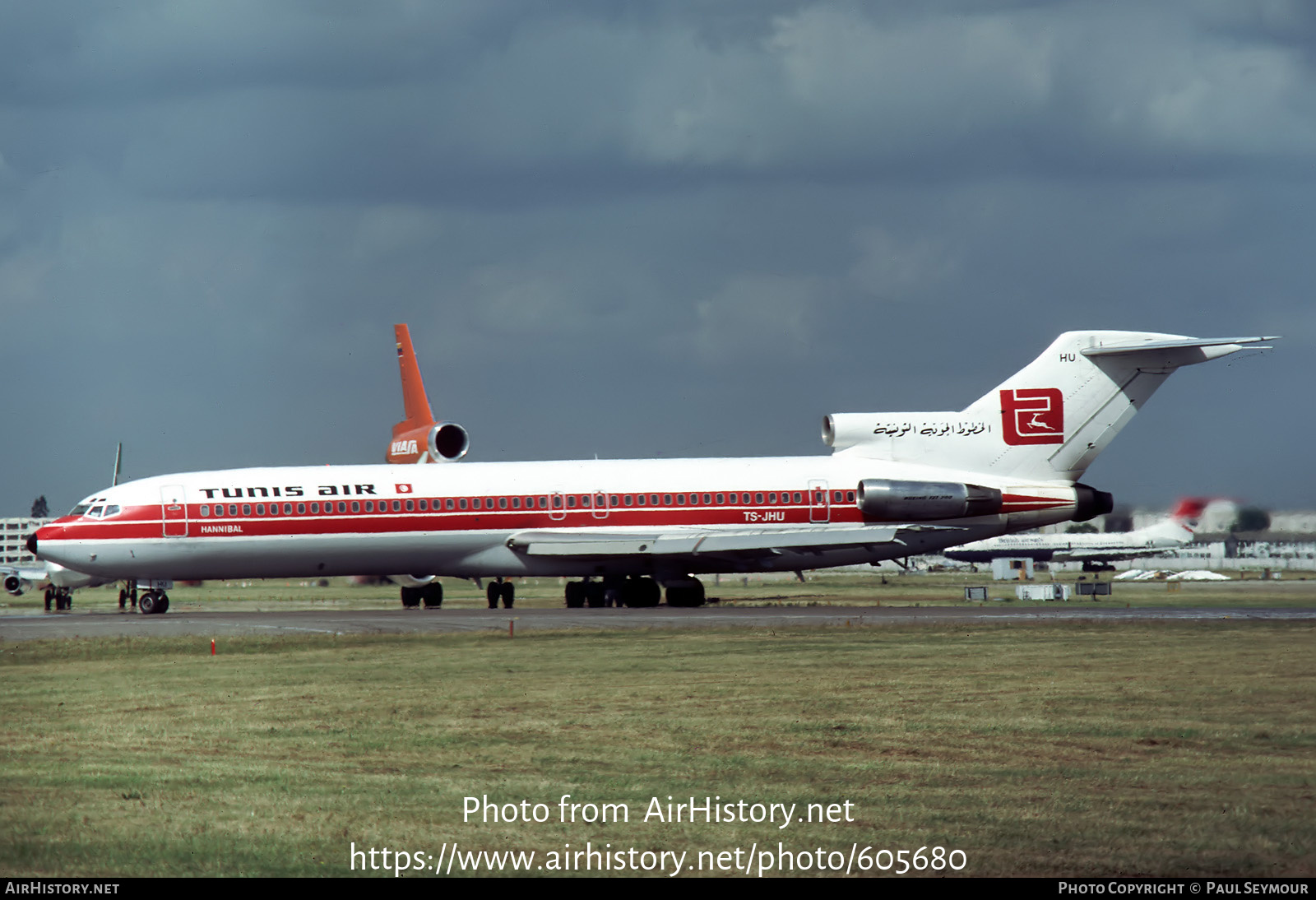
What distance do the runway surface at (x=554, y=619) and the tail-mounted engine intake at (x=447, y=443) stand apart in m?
13.4

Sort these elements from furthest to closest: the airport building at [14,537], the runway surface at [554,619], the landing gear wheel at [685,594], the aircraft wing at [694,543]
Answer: the airport building at [14,537], the landing gear wheel at [685,594], the aircraft wing at [694,543], the runway surface at [554,619]

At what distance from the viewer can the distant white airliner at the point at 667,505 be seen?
43594 mm

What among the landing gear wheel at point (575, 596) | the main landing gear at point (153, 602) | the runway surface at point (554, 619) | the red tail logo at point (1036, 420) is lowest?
the runway surface at point (554, 619)

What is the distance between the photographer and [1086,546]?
102750 millimetres

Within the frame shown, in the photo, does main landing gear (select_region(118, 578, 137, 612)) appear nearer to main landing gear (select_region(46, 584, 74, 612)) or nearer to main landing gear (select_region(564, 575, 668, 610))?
main landing gear (select_region(46, 584, 74, 612))

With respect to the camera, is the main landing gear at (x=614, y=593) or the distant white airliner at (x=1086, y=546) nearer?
the main landing gear at (x=614, y=593)

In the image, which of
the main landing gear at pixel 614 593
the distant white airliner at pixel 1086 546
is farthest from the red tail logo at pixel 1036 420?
the distant white airliner at pixel 1086 546

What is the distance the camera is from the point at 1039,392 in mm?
47750

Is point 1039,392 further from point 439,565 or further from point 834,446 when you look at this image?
point 439,565

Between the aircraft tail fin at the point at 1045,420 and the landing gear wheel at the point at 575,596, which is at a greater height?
the aircraft tail fin at the point at 1045,420

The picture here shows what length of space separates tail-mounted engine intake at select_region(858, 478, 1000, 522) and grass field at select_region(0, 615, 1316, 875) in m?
19.4

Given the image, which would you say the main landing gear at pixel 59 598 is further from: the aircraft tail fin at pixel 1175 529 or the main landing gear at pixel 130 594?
the aircraft tail fin at pixel 1175 529

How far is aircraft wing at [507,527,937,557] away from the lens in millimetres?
44312

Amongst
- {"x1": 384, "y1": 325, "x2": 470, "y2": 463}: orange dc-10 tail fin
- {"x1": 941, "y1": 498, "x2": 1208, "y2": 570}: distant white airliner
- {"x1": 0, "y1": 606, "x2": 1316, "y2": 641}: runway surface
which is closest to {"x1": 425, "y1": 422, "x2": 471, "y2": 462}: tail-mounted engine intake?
{"x1": 384, "y1": 325, "x2": 470, "y2": 463}: orange dc-10 tail fin
